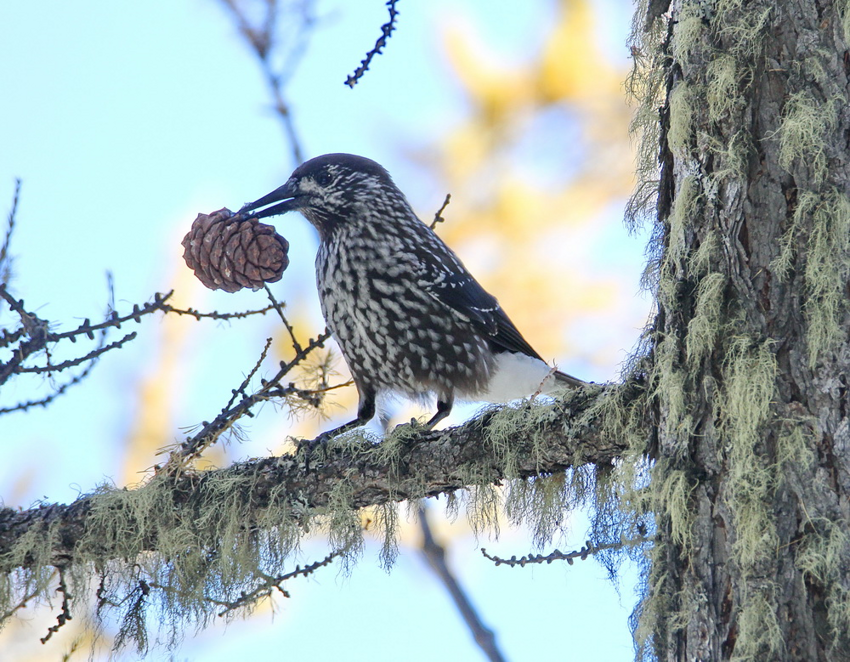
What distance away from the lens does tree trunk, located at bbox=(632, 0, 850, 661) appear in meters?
1.85

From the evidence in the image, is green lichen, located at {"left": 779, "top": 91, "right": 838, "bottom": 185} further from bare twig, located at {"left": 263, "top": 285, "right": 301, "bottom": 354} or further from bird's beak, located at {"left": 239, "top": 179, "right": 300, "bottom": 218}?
bird's beak, located at {"left": 239, "top": 179, "right": 300, "bottom": 218}

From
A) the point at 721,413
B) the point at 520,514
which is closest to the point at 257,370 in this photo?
the point at 520,514

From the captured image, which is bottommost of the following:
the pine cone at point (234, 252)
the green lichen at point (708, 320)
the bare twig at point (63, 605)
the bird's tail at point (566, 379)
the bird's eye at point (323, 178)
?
the bare twig at point (63, 605)

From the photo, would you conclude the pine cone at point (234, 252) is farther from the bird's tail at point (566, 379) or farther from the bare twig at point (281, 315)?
the bird's tail at point (566, 379)

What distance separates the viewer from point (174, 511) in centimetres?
299

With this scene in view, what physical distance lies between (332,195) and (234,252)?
860 millimetres

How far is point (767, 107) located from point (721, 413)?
688mm

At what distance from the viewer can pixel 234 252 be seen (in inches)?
128

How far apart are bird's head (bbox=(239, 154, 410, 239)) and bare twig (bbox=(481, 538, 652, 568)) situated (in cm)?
178

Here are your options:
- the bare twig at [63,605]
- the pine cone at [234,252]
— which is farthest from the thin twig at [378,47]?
the bare twig at [63,605]

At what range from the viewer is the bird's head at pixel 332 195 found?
3.95 m

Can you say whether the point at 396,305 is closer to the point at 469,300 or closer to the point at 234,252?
the point at 469,300

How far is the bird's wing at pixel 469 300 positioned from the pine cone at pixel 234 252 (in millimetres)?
709

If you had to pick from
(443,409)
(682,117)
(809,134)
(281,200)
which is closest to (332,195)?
(281,200)
